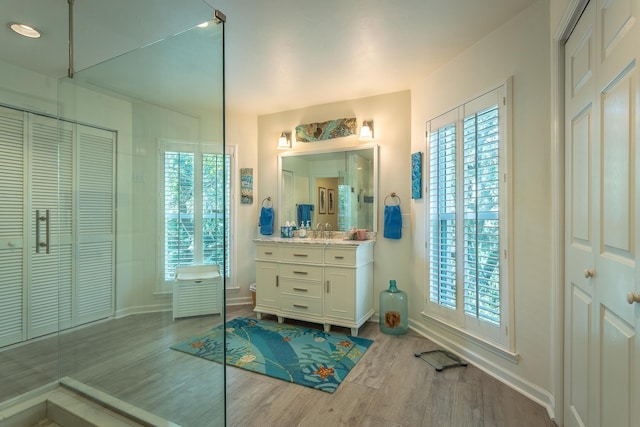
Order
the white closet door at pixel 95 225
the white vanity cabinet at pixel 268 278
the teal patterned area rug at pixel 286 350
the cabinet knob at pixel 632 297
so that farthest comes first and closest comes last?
the white vanity cabinet at pixel 268 278
the white closet door at pixel 95 225
the teal patterned area rug at pixel 286 350
the cabinet knob at pixel 632 297

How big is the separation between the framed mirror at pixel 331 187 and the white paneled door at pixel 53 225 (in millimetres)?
1899

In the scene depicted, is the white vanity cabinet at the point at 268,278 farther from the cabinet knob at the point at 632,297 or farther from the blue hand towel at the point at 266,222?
the cabinet knob at the point at 632,297

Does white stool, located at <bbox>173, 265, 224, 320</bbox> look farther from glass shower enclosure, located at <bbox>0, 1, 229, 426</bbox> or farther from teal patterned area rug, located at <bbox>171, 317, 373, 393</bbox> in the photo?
teal patterned area rug, located at <bbox>171, 317, 373, 393</bbox>

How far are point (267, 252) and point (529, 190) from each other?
245cm

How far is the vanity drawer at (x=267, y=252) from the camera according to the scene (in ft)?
10.5

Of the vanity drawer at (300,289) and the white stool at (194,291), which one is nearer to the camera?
the white stool at (194,291)

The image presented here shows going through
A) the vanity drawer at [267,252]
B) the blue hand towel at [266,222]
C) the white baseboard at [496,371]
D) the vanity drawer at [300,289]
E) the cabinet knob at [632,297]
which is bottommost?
the white baseboard at [496,371]

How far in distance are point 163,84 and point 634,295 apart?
8.81 ft

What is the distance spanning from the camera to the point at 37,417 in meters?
1.80

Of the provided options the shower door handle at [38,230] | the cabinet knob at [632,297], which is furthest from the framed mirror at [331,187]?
the cabinet knob at [632,297]

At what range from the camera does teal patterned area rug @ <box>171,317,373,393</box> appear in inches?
78.0

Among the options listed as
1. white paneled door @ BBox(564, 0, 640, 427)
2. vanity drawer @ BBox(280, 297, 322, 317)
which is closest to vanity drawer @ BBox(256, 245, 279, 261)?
vanity drawer @ BBox(280, 297, 322, 317)

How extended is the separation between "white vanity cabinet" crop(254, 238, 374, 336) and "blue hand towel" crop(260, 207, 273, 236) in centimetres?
49

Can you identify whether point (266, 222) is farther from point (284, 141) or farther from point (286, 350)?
point (286, 350)
